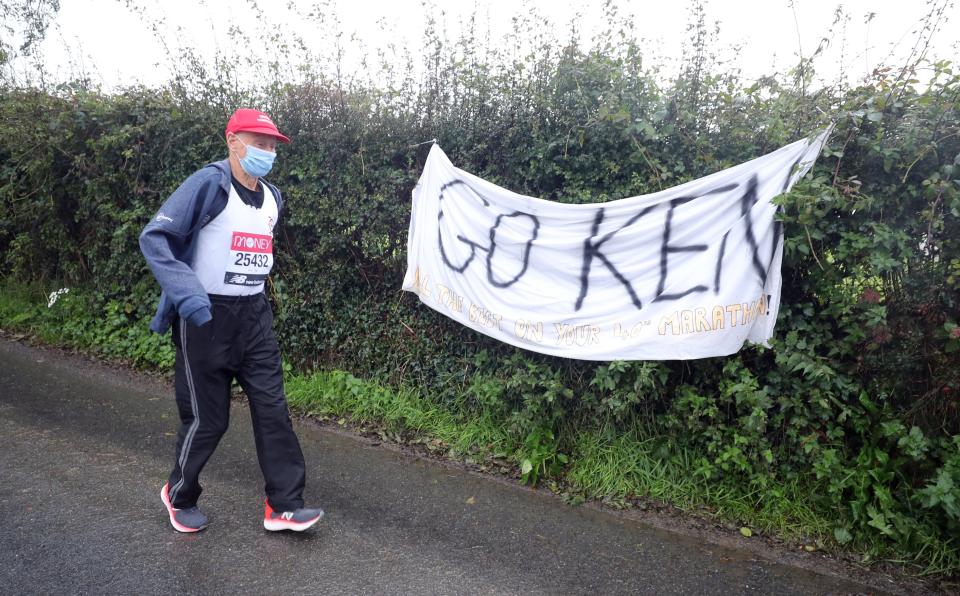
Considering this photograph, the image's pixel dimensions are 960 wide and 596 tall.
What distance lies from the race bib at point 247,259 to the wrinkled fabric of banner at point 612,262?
1581 millimetres

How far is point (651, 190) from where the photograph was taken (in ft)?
13.4

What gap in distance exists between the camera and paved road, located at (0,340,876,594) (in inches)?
120

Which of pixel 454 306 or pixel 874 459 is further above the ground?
pixel 454 306

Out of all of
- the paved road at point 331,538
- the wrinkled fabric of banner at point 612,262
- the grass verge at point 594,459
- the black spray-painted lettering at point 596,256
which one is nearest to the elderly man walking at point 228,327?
the paved road at point 331,538

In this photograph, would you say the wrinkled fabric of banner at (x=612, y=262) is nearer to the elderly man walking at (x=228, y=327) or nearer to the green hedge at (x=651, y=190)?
the green hedge at (x=651, y=190)

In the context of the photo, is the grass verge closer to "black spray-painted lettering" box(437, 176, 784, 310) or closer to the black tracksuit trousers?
"black spray-painted lettering" box(437, 176, 784, 310)

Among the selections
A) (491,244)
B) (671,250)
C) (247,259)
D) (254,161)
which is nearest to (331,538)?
(247,259)

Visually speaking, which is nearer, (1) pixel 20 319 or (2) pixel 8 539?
(2) pixel 8 539

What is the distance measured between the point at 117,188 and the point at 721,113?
5.64m

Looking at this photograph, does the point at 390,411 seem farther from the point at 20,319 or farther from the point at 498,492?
the point at 20,319

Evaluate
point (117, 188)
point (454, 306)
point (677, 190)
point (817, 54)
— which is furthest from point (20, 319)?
point (817, 54)

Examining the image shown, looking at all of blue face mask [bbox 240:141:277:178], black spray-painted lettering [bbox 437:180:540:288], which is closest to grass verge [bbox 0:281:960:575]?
black spray-painted lettering [bbox 437:180:540:288]

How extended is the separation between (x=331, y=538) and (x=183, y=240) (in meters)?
1.65

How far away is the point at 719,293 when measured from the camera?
3746mm
